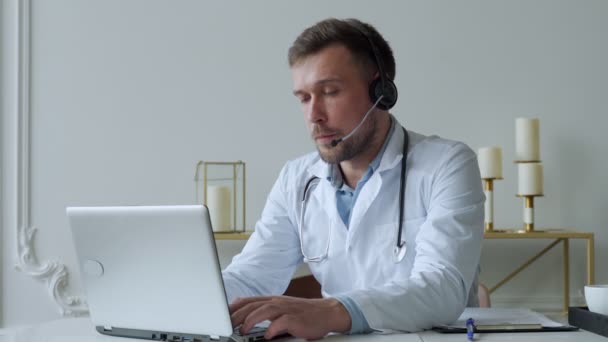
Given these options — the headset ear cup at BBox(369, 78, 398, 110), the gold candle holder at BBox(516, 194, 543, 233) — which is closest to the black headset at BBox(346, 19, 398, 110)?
the headset ear cup at BBox(369, 78, 398, 110)

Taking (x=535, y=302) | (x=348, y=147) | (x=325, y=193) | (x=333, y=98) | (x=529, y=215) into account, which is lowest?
(x=535, y=302)

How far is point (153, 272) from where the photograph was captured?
4.03 feet

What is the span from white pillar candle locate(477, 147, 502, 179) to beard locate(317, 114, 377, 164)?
103cm

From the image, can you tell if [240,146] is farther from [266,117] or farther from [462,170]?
[462,170]

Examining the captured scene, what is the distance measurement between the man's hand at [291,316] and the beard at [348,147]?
628mm

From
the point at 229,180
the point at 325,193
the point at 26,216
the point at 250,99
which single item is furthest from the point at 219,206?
the point at 325,193

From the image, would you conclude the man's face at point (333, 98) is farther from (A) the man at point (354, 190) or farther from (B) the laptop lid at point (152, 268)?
(B) the laptop lid at point (152, 268)

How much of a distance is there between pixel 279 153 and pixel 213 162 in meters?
0.26

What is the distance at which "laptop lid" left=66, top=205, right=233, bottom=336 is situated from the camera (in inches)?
46.3

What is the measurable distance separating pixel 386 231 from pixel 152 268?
2.48 feet

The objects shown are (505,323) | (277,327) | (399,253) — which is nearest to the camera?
(277,327)

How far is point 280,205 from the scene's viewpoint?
6.69 ft

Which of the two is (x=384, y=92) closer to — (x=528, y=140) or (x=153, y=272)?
(x=153, y=272)

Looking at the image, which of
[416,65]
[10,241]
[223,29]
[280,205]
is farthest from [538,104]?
[10,241]
